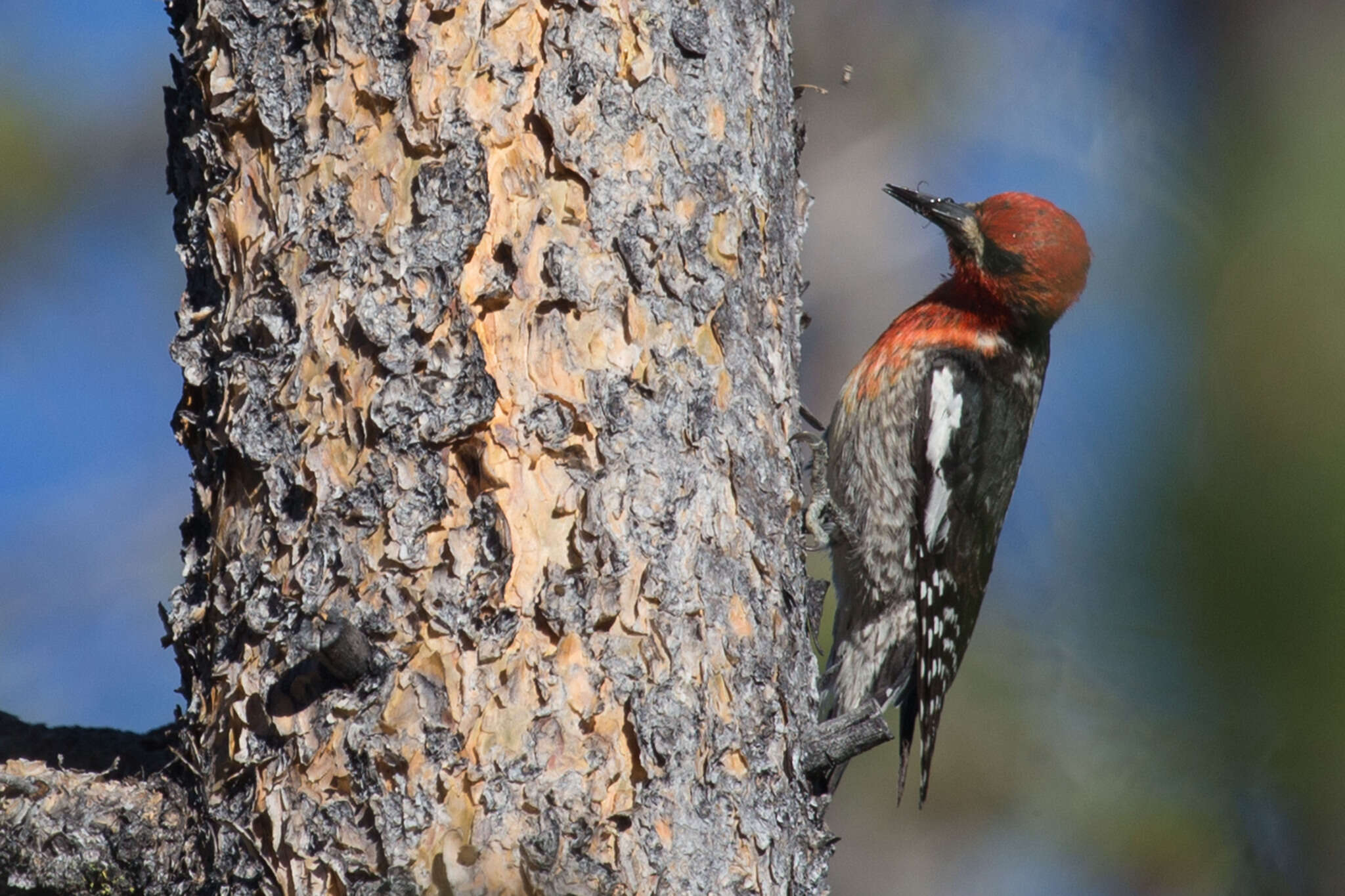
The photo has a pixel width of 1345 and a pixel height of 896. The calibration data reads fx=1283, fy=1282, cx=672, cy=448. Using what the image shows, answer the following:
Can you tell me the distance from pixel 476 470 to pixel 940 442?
220 cm

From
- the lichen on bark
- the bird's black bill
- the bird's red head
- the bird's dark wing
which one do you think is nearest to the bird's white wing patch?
the bird's dark wing

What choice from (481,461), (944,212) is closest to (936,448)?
(944,212)

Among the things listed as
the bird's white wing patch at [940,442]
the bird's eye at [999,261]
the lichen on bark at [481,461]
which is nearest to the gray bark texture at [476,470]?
the lichen on bark at [481,461]

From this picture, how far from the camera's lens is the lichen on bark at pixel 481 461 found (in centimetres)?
203

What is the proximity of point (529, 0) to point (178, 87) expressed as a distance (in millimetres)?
708

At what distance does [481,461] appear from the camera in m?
2.12

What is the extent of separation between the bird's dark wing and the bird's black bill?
394 millimetres

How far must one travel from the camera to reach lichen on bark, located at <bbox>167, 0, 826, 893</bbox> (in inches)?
79.9

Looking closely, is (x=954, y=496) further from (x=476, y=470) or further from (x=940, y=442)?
(x=476, y=470)

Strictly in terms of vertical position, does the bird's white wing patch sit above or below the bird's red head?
below

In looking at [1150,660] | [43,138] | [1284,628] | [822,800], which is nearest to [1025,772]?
[1150,660]

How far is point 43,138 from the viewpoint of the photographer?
22.2 ft

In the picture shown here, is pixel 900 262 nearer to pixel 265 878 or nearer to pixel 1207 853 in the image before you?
pixel 1207 853

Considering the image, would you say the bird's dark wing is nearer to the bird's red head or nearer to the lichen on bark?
the bird's red head
